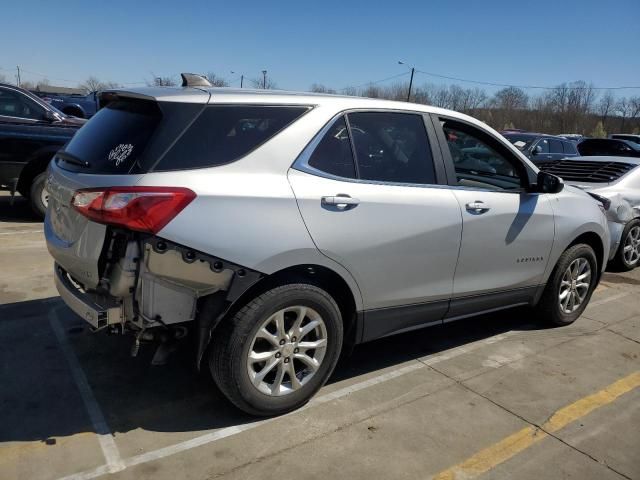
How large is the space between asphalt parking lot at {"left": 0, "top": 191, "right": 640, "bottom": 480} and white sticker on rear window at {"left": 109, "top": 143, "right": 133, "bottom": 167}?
1.47 m

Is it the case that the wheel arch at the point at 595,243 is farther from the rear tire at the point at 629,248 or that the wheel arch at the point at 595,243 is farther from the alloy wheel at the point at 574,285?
the rear tire at the point at 629,248

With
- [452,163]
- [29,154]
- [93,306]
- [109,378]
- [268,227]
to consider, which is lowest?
[109,378]

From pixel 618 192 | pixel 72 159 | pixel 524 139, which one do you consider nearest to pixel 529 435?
pixel 72 159

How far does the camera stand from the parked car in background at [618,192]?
698 centimetres

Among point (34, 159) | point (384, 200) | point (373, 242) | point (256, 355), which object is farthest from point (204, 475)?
point (34, 159)

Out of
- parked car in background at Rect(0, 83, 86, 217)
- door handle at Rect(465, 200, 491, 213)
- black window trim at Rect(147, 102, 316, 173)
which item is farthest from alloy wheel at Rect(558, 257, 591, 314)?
parked car in background at Rect(0, 83, 86, 217)

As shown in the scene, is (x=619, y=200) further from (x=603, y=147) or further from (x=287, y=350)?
(x=603, y=147)

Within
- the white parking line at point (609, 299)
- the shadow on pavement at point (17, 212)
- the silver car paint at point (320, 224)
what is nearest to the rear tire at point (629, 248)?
the white parking line at point (609, 299)

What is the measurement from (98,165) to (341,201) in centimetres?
135

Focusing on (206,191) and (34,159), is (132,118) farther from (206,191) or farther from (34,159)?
(34,159)

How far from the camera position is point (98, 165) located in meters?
Result: 2.96

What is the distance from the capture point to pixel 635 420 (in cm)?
347

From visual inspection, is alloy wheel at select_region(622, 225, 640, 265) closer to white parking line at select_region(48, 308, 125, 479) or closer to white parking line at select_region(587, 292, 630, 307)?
white parking line at select_region(587, 292, 630, 307)

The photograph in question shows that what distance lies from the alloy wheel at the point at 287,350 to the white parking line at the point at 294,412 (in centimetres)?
22
